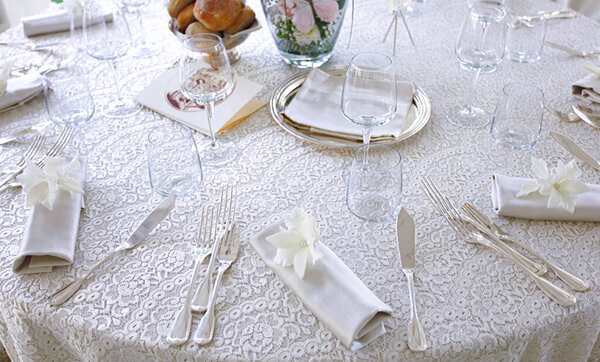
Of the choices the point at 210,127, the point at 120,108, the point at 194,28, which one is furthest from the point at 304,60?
the point at 120,108

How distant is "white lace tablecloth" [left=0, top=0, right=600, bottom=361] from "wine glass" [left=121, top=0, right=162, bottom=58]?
267 millimetres

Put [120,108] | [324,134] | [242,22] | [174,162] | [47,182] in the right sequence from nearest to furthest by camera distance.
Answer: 1. [47,182]
2. [174,162]
3. [324,134]
4. [120,108]
5. [242,22]

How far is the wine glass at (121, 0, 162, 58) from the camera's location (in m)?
1.64

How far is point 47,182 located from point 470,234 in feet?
2.76

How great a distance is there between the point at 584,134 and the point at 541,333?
24.2 inches

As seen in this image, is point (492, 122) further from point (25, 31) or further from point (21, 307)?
point (25, 31)

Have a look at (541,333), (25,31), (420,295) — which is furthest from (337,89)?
(25,31)

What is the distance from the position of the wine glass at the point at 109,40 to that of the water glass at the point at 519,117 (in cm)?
92

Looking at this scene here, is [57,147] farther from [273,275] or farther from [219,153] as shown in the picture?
[273,275]

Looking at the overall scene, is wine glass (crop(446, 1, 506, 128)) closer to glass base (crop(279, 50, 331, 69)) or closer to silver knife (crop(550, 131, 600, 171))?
silver knife (crop(550, 131, 600, 171))

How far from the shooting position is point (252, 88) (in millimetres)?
1473

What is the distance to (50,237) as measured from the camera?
3.24ft

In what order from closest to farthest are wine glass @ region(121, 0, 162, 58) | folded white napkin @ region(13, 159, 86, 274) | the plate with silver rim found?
folded white napkin @ region(13, 159, 86, 274) → the plate with silver rim → wine glass @ region(121, 0, 162, 58)

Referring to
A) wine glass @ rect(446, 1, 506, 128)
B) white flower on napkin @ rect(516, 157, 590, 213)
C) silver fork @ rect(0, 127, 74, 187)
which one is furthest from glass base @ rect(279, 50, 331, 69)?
white flower on napkin @ rect(516, 157, 590, 213)
